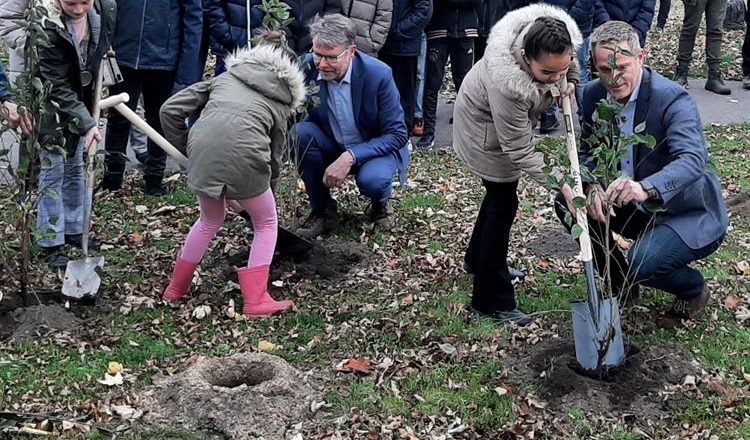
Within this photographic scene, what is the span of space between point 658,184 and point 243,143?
188cm

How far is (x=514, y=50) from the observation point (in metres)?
3.96

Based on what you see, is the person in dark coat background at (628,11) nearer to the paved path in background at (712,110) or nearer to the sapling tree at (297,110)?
the paved path in background at (712,110)

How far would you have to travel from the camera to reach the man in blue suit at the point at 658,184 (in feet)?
13.0

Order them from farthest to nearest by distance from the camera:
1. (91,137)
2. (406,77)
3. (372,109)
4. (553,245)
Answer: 1. (406,77)
2. (553,245)
3. (372,109)
4. (91,137)

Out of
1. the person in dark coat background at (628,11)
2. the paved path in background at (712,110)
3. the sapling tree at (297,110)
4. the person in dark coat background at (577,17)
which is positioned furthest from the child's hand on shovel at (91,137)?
the person in dark coat background at (628,11)

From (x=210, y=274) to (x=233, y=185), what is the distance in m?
1.01

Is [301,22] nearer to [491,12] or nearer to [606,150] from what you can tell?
[491,12]

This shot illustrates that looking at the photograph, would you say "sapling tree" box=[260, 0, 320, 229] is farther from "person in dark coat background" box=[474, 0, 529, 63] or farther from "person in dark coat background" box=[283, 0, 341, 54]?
"person in dark coat background" box=[474, 0, 529, 63]

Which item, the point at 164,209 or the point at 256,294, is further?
the point at 164,209

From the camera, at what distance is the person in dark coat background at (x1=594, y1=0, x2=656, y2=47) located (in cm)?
845

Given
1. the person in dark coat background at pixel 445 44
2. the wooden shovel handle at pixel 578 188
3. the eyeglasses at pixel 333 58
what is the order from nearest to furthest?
1. the wooden shovel handle at pixel 578 188
2. the eyeglasses at pixel 333 58
3. the person in dark coat background at pixel 445 44

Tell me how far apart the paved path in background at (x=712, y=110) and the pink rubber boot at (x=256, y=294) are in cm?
397

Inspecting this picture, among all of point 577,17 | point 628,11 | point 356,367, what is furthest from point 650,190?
point 628,11

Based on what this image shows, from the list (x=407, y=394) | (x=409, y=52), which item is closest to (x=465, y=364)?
(x=407, y=394)
